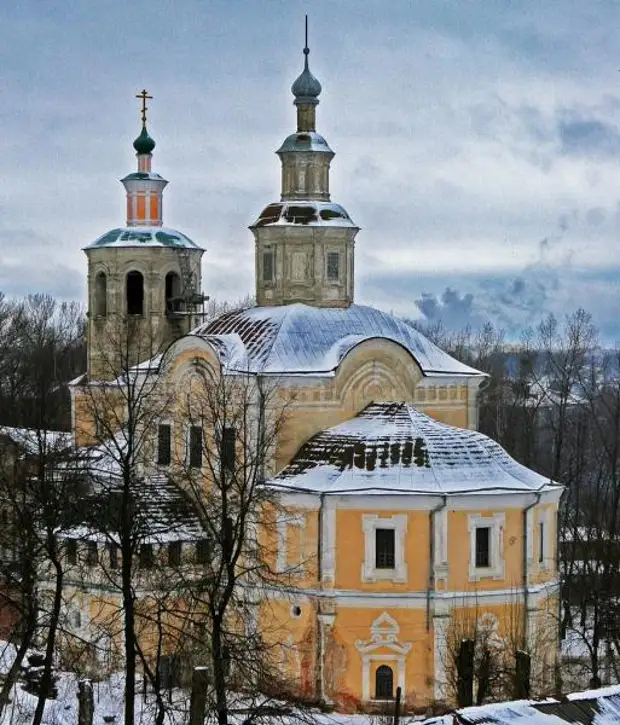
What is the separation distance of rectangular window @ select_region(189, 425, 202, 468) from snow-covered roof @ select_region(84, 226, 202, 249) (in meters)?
7.02

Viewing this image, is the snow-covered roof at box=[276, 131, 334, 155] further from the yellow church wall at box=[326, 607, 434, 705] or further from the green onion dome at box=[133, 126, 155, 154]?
the yellow church wall at box=[326, 607, 434, 705]

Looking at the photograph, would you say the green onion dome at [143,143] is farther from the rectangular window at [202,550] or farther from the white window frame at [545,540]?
the white window frame at [545,540]

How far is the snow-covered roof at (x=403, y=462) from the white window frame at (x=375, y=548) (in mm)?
502

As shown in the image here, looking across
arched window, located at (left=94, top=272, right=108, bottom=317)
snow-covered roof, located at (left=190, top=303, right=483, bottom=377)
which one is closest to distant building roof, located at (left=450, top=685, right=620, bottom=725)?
snow-covered roof, located at (left=190, top=303, right=483, bottom=377)

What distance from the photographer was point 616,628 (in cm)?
2575

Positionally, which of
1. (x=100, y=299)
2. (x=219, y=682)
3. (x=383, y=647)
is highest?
(x=100, y=299)

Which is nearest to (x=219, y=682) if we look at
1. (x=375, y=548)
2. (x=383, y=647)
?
(x=383, y=647)

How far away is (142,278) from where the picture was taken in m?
34.3

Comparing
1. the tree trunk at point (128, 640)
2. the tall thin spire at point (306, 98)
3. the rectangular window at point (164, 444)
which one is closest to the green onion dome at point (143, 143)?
the tall thin spire at point (306, 98)

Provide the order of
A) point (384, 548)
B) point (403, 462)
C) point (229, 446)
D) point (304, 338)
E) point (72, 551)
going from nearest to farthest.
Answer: point (72, 551), point (384, 548), point (403, 462), point (229, 446), point (304, 338)

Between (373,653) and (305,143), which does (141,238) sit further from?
(373,653)

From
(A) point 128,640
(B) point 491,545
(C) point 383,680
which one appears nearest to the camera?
(A) point 128,640

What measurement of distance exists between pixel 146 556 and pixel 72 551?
9.18 feet

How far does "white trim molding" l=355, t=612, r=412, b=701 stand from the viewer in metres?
25.4
